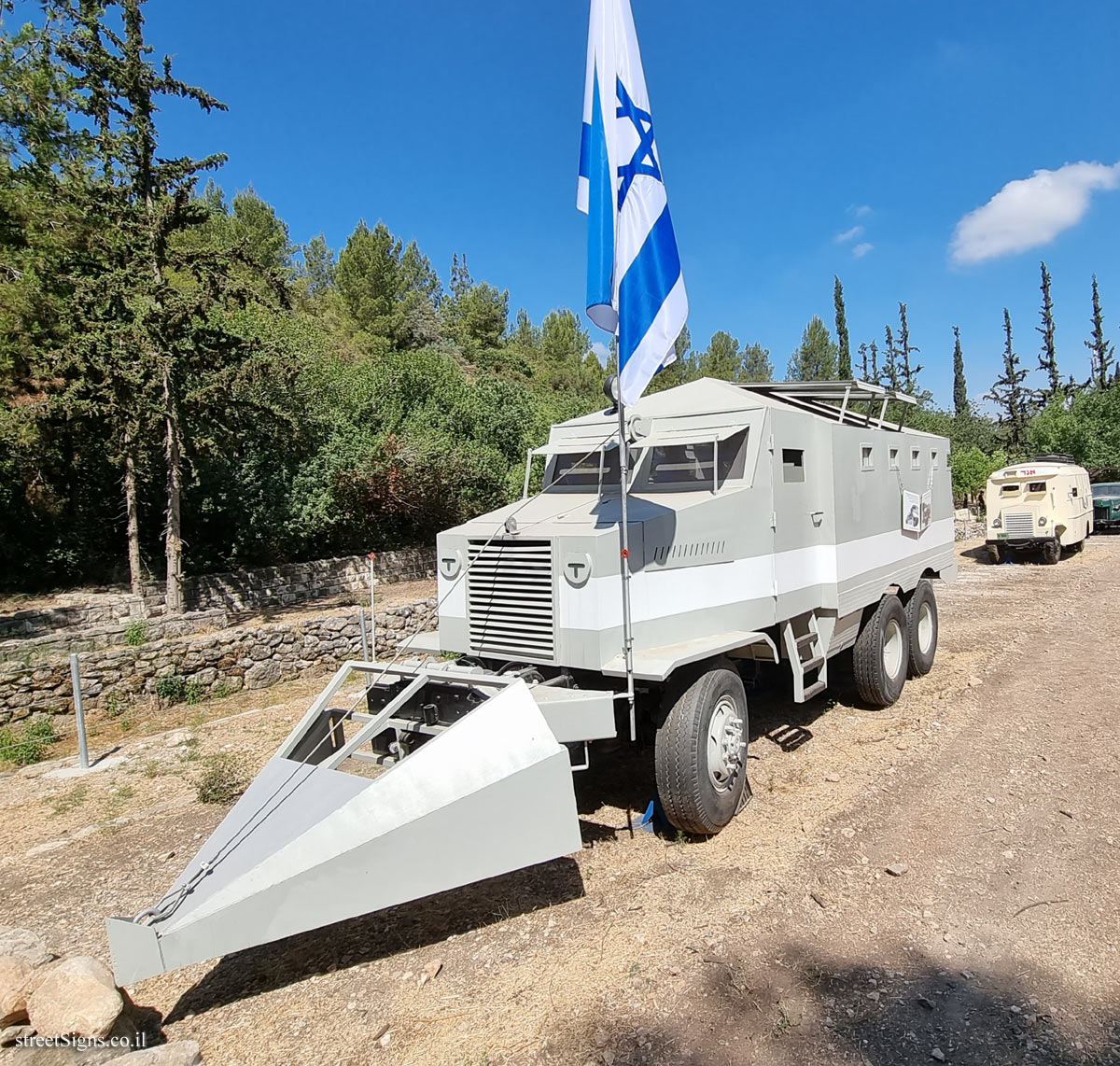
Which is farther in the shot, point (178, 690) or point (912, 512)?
point (178, 690)

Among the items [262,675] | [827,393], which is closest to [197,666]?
[262,675]

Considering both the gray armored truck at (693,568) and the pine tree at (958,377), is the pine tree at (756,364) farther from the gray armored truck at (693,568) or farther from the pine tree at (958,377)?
the gray armored truck at (693,568)

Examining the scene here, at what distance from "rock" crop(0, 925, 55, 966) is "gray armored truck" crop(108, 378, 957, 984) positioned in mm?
577

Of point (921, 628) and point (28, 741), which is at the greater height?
point (921, 628)

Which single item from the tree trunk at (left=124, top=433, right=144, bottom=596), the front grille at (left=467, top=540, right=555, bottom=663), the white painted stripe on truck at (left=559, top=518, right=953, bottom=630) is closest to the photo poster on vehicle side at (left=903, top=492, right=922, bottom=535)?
the white painted stripe on truck at (left=559, top=518, right=953, bottom=630)

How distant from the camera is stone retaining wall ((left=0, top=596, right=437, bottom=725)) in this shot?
8664 mm

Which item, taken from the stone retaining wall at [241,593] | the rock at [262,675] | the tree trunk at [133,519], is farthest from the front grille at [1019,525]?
the tree trunk at [133,519]

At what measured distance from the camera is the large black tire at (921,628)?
333 inches

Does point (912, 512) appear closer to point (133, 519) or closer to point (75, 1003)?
point (75, 1003)

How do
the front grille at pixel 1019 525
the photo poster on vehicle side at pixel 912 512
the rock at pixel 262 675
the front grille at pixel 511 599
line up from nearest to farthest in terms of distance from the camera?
the front grille at pixel 511 599 → the photo poster on vehicle side at pixel 912 512 → the rock at pixel 262 675 → the front grille at pixel 1019 525

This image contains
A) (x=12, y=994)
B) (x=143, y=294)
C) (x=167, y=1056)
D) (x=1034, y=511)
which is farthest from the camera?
(x=1034, y=511)

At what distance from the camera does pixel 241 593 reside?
16828mm

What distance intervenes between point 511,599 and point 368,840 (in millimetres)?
1853

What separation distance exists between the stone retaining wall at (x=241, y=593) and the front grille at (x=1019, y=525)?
16.0 m
